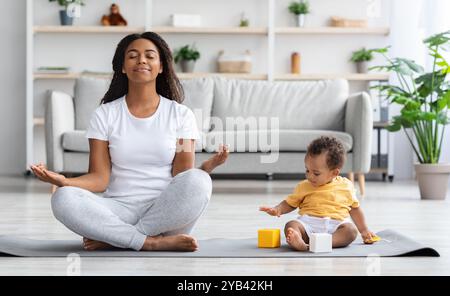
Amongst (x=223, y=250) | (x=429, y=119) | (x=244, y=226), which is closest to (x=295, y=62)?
(x=429, y=119)

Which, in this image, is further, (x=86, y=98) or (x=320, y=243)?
(x=86, y=98)

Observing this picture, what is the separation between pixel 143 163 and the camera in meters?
2.52

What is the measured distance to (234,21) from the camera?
7152 millimetres

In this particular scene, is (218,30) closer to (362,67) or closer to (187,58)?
(187,58)

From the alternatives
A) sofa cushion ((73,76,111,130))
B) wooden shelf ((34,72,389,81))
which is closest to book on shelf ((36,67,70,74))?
wooden shelf ((34,72,389,81))

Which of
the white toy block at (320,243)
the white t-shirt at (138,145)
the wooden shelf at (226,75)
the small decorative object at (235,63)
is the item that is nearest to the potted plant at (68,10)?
the wooden shelf at (226,75)

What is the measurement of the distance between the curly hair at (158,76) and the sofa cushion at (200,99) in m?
2.83

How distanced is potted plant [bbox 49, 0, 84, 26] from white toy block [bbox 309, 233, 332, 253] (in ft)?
16.1

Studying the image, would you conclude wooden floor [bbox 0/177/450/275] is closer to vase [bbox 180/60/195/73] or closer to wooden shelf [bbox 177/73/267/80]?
wooden shelf [bbox 177/73/267/80]

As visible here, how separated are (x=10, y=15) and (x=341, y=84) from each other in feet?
10.5

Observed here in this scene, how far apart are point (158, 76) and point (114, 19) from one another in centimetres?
446

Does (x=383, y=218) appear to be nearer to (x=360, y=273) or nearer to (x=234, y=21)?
(x=360, y=273)

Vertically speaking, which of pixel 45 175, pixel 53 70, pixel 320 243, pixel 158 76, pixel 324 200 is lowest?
pixel 320 243
